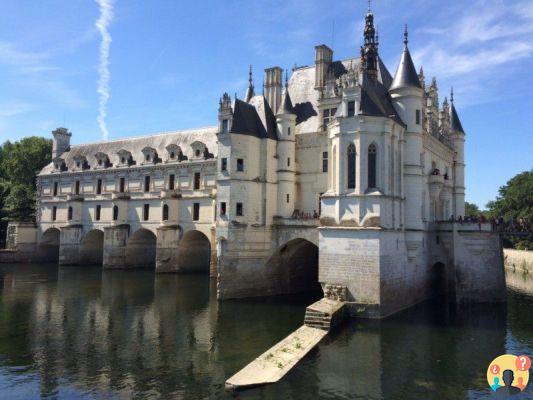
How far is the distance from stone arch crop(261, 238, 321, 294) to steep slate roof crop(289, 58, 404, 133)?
10277 millimetres

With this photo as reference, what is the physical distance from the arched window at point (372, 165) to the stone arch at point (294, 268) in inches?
372

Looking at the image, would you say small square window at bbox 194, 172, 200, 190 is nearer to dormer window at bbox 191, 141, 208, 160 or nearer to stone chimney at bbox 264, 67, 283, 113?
dormer window at bbox 191, 141, 208, 160

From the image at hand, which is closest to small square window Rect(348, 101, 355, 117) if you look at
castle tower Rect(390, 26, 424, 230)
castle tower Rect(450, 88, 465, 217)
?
castle tower Rect(390, 26, 424, 230)

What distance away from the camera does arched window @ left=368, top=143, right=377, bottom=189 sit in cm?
2862

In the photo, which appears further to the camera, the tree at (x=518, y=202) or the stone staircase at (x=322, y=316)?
the tree at (x=518, y=202)

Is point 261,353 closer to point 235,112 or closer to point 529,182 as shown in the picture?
point 235,112

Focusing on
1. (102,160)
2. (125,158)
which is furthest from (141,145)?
(102,160)

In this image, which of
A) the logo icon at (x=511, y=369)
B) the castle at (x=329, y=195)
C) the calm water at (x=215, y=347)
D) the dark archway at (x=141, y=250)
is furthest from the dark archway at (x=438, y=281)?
the dark archway at (x=141, y=250)

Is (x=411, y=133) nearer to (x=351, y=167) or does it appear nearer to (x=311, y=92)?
(x=351, y=167)

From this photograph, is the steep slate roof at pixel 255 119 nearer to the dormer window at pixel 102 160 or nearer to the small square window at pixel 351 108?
the small square window at pixel 351 108

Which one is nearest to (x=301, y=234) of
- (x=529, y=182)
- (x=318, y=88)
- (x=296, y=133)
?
(x=296, y=133)

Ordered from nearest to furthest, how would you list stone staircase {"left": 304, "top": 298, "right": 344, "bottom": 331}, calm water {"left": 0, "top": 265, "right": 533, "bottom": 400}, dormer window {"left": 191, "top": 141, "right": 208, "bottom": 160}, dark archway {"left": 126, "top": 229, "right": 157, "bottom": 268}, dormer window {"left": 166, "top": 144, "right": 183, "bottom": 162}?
calm water {"left": 0, "top": 265, "right": 533, "bottom": 400} < stone staircase {"left": 304, "top": 298, "right": 344, "bottom": 331} < dormer window {"left": 191, "top": 141, "right": 208, "bottom": 160} < dormer window {"left": 166, "top": 144, "right": 183, "bottom": 162} < dark archway {"left": 126, "top": 229, "right": 157, "bottom": 268}

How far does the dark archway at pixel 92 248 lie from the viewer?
58.3 meters

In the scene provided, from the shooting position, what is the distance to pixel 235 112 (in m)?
35.2
